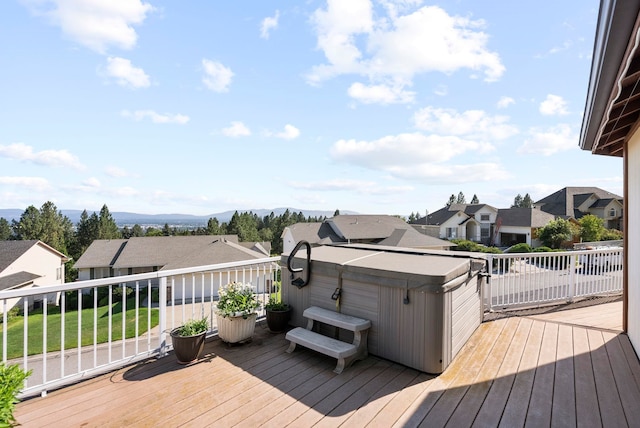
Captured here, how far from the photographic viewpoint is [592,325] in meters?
4.28

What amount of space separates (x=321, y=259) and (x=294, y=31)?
5.70 m

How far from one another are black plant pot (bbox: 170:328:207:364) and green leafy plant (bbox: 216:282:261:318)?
424 mm

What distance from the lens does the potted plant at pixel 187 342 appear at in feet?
9.98

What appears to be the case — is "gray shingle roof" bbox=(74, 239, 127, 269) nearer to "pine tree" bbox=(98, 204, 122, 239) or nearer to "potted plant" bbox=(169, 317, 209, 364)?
"pine tree" bbox=(98, 204, 122, 239)

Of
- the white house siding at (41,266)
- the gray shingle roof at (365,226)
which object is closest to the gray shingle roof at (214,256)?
the gray shingle roof at (365,226)

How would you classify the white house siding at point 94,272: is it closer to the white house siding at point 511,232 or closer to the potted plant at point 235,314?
the potted plant at point 235,314

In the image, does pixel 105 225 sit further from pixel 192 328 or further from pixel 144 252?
pixel 192 328

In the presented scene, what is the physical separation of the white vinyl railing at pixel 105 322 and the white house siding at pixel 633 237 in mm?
4323

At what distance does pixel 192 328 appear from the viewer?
10.5ft

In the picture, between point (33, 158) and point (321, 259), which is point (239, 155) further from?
point (33, 158)

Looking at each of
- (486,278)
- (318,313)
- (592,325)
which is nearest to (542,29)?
(486,278)

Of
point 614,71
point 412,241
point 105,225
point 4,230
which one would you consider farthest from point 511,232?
point 4,230

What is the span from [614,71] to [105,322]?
62.2ft

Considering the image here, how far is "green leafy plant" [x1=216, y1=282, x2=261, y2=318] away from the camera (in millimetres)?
3459
